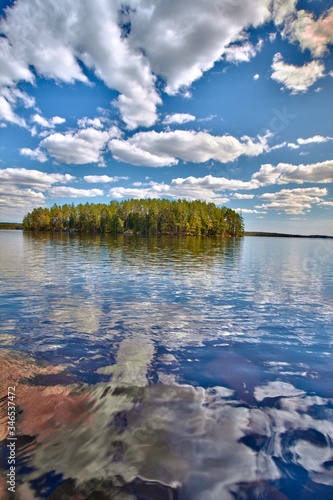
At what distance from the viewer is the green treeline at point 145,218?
151 meters

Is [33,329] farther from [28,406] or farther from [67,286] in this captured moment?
[67,286]

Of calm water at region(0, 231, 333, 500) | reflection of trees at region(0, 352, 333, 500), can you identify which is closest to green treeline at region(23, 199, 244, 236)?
calm water at region(0, 231, 333, 500)

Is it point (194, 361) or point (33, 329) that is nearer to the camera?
point (194, 361)

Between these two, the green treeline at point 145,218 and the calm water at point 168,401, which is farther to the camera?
the green treeline at point 145,218

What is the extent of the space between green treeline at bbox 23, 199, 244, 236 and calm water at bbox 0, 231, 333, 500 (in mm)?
139063

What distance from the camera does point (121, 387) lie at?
19.3ft

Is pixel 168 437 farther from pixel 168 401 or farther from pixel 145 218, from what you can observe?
pixel 145 218

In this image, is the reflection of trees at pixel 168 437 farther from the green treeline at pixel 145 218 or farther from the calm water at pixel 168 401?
the green treeline at pixel 145 218

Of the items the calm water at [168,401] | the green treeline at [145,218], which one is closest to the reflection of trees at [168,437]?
the calm water at [168,401]

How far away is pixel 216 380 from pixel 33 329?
7.03 meters

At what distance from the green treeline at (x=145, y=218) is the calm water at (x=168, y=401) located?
139 m

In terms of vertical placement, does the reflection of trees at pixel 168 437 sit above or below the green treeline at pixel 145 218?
below

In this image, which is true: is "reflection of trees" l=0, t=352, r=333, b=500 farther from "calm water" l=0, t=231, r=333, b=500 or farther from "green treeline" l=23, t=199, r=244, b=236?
A: "green treeline" l=23, t=199, r=244, b=236

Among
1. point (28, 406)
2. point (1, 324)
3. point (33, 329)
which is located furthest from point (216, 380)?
point (1, 324)
